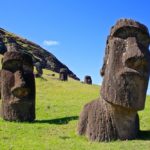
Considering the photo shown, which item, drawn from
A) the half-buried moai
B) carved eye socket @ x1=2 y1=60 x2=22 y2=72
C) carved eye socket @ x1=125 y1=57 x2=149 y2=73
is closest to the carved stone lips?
the half-buried moai

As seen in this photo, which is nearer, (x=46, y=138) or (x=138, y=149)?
(x=138, y=149)

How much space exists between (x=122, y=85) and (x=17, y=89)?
7900 mm

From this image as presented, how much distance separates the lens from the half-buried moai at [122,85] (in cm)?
1435

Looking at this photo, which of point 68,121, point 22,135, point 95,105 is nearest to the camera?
point 95,105

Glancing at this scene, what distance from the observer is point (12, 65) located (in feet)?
71.6

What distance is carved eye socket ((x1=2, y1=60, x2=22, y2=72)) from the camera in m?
21.8

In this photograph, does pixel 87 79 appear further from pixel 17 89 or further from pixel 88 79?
pixel 17 89

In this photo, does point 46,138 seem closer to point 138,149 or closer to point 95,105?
point 95,105

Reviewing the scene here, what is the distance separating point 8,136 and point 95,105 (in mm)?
3382

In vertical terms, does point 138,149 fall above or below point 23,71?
below

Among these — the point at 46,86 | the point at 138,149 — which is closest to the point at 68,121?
the point at 138,149

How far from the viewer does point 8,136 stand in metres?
16.0

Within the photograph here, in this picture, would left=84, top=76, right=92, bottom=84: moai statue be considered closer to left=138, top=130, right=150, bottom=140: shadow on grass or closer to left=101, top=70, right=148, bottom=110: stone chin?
left=138, top=130, right=150, bottom=140: shadow on grass

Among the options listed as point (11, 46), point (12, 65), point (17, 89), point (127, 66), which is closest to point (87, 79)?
point (11, 46)
